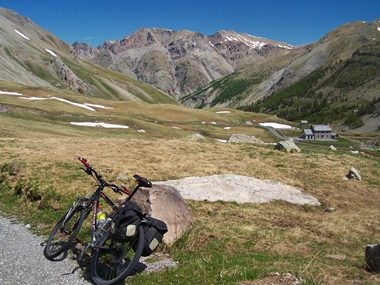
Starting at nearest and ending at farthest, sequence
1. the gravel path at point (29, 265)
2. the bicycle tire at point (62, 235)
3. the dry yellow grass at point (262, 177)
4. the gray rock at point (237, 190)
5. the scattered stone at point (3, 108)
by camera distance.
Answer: the gravel path at point (29, 265)
the bicycle tire at point (62, 235)
the dry yellow grass at point (262, 177)
the gray rock at point (237, 190)
the scattered stone at point (3, 108)

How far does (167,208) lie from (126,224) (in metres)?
4.13

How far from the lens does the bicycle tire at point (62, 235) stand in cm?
1317

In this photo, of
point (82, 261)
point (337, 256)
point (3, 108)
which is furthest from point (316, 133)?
point (82, 261)

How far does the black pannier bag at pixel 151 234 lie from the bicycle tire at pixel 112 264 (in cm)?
18

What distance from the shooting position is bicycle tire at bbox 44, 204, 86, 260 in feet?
43.2

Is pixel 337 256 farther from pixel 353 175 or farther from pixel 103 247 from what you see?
pixel 353 175

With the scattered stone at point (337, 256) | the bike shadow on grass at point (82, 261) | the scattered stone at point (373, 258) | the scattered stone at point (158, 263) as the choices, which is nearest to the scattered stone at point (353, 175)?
the scattered stone at point (337, 256)

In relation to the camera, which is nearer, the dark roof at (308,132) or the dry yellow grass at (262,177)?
the dry yellow grass at (262,177)

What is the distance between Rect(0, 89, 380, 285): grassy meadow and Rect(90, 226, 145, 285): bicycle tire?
835mm

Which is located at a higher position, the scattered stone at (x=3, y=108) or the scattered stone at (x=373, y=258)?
the scattered stone at (x=3, y=108)

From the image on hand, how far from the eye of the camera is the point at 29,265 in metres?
12.4

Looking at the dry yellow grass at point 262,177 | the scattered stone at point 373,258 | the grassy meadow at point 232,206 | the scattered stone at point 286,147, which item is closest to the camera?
the grassy meadow at point 232,206

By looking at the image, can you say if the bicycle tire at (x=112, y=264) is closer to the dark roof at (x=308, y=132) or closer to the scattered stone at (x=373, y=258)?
the scattered stone at (x=373, y=258)

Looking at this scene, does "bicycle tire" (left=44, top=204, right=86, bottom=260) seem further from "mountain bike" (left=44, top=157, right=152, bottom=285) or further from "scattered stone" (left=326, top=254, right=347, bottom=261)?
"scattered stone" (left=326, top=254, right=347, bottom=261)
